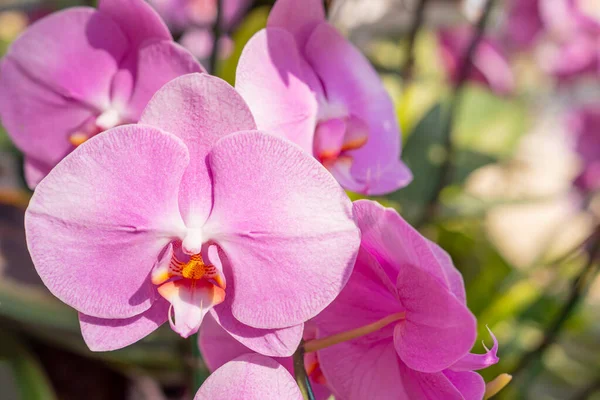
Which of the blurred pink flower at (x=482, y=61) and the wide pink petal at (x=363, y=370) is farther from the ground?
the wide pink petal at (x=363, y=370)

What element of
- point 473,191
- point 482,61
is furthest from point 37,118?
point 482,61

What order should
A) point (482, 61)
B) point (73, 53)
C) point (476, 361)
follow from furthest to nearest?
point (482, 61) < point (73, 53) < point (476, 361)

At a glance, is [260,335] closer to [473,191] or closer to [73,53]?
[73,53]

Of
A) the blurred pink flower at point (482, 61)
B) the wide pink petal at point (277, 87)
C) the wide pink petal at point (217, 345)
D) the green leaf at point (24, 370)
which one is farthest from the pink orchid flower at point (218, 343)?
the blurred pink flower at point (482, 61)

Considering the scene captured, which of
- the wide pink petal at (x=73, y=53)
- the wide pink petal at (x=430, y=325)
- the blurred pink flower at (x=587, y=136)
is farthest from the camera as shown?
the blurred pink flower at (x=587, y=136)

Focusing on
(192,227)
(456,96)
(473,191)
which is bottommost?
(473,191)

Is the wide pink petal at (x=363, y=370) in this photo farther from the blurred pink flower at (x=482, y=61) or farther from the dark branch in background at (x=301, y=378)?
the blurred pink flower at (x=482, y=61)

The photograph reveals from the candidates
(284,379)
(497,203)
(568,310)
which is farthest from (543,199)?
(284,379)
